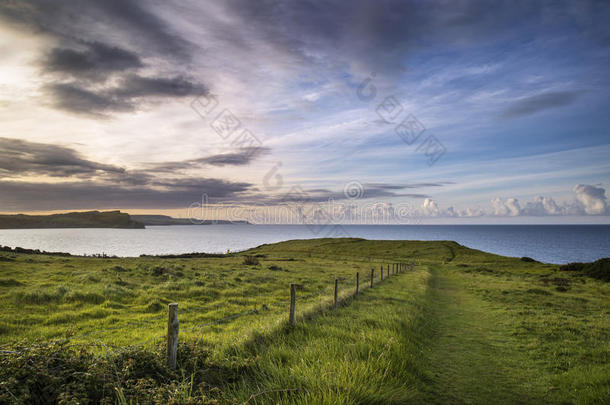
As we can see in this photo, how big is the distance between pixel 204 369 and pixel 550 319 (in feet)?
50.6

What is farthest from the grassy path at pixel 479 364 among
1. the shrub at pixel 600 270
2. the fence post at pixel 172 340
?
the shrub at pixel 600 270

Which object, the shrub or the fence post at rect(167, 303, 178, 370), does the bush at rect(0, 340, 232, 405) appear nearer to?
the fence post at rect(167, 303, 178, 370)

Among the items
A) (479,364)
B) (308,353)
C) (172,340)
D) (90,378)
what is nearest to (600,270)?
(479,364)

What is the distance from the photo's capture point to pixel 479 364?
27.4 ft

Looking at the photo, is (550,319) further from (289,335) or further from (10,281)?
(10,281)

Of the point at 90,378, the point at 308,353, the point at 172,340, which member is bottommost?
the point at 308,353

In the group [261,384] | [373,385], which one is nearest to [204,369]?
[261,384]

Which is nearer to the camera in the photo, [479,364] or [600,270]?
[479,364]

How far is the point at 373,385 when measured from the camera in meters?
5.06

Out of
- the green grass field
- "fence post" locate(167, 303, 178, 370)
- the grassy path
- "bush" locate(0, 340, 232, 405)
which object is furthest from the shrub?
"bush" locate(0, 340, 232, 405)

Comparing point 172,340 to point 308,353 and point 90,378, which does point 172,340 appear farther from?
point 308,353

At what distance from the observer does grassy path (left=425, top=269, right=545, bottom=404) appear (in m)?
6.39

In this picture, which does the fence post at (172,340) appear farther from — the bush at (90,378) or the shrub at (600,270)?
the shrub at (600,270)

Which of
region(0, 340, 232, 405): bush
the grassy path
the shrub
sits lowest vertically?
the shrub
